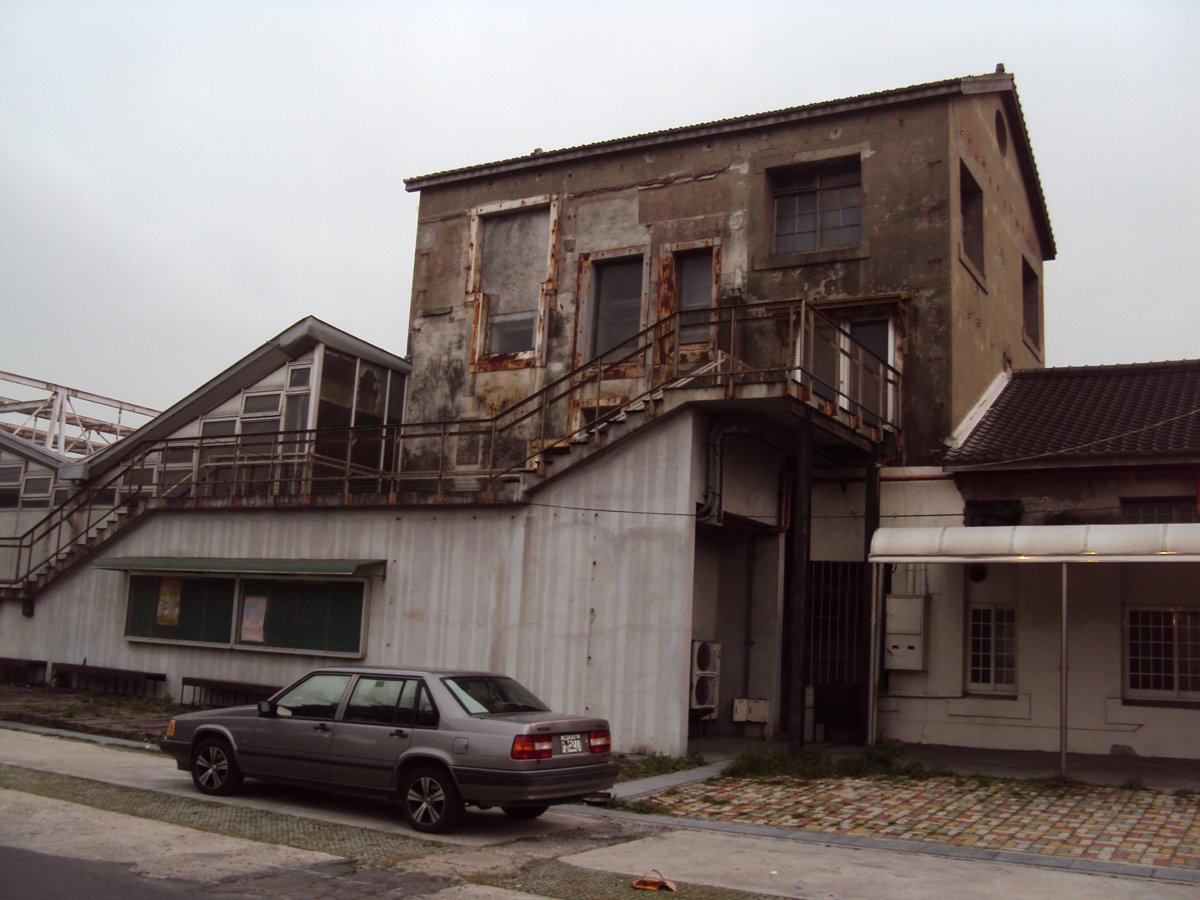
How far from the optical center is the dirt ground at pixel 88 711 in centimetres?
1598

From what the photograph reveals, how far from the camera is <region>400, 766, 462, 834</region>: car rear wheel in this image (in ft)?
31.7

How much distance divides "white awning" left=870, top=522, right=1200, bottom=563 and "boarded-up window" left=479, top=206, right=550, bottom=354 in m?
9.13

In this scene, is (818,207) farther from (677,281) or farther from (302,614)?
(302,614)

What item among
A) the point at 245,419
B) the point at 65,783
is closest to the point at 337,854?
the point at 65,783

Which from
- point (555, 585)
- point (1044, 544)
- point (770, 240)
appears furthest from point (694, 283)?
point (1044, 544)

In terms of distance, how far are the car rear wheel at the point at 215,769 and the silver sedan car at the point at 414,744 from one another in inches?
0.4

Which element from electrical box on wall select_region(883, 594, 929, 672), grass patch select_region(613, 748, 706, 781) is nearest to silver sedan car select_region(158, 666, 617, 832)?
A: grass patch select_region(613, 748, 706, 781)

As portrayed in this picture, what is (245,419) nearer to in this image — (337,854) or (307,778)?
(307,778)

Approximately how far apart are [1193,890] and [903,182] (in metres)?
12.8

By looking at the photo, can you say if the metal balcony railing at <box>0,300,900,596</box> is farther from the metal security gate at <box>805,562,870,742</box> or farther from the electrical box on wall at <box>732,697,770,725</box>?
the electrical box on wall at <box>732,697,770,725</box>

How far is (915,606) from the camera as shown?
1669 centimetres

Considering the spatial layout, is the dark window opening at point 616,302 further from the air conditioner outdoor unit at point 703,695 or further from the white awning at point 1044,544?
the white awning at point 1044,544

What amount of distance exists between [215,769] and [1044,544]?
10119 millimetres

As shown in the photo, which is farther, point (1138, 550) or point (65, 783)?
point (1138, 550)
